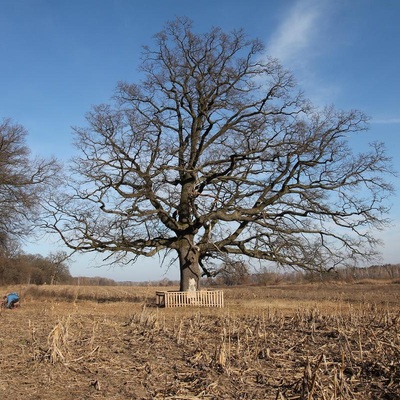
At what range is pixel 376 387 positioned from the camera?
5.79m

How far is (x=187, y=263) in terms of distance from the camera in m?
→ 26.1

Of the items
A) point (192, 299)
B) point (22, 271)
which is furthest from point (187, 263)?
point (22, 271)

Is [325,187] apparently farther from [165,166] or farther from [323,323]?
[323,323]

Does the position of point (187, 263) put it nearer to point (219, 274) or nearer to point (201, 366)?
point (219, 274)

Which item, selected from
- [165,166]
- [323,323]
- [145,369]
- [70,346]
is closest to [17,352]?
[70,346]

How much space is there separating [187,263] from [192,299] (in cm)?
210

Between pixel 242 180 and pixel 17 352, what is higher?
pixel 242 180

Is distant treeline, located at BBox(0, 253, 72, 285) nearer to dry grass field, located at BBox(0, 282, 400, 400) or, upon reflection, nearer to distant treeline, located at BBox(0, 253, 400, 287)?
distant treeline, located at BBox(0, 253, 400, 287)

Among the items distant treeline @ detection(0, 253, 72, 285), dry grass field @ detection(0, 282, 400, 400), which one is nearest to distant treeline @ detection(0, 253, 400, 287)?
distant treeline @ detection(0, 253, 72, 285)

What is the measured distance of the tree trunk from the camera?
85.6ft

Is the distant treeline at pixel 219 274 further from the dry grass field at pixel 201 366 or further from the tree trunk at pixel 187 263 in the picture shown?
the dry grass field at pixel 201 366

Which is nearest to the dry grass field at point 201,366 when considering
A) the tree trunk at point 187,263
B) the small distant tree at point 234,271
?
the tree trunk at point 187,263

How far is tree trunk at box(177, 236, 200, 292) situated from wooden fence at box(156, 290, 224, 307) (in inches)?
37.2

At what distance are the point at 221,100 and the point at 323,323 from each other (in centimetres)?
1811
